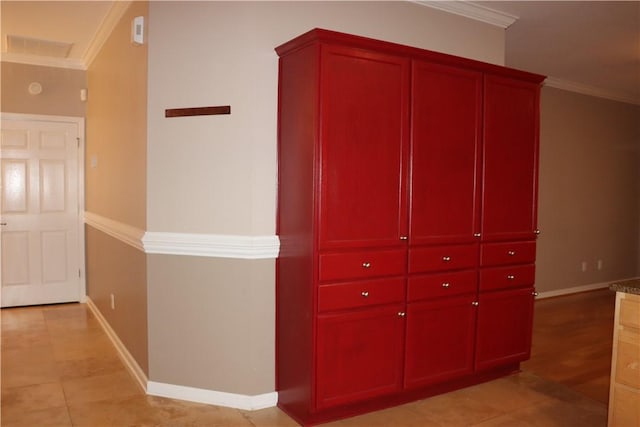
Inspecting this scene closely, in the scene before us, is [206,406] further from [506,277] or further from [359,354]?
[506,277]

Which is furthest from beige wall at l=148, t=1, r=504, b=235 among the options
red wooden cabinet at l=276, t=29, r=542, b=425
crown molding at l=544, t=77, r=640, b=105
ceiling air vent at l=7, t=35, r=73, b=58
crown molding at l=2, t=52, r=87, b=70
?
crown molding at l=544, t=77, r=640, b=105

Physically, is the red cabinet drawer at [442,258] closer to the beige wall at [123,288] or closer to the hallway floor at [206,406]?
the hallway floor at [206,406]

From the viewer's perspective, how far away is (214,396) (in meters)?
2.81

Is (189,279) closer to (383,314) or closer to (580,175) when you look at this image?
(383,314)

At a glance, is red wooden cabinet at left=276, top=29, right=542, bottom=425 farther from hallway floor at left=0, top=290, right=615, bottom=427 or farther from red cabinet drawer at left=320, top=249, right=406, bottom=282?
hallway floor at left=0, top=290, right=615, bottom=427

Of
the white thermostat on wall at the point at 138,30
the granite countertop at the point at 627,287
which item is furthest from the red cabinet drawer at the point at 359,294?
the white thermostat on wall at the point at 138,30

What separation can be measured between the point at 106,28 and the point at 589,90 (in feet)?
17.9

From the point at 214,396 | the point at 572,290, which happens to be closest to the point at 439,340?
the point at 214,396

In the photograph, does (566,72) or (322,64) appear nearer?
(322,64)

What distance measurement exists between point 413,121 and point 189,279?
1580 millimetres

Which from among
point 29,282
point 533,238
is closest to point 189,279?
point 533,238

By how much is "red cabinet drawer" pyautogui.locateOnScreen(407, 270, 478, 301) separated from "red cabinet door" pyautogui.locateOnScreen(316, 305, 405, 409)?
0.15 metres

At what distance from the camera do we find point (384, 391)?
269cm

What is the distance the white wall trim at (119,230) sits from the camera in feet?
9.85
